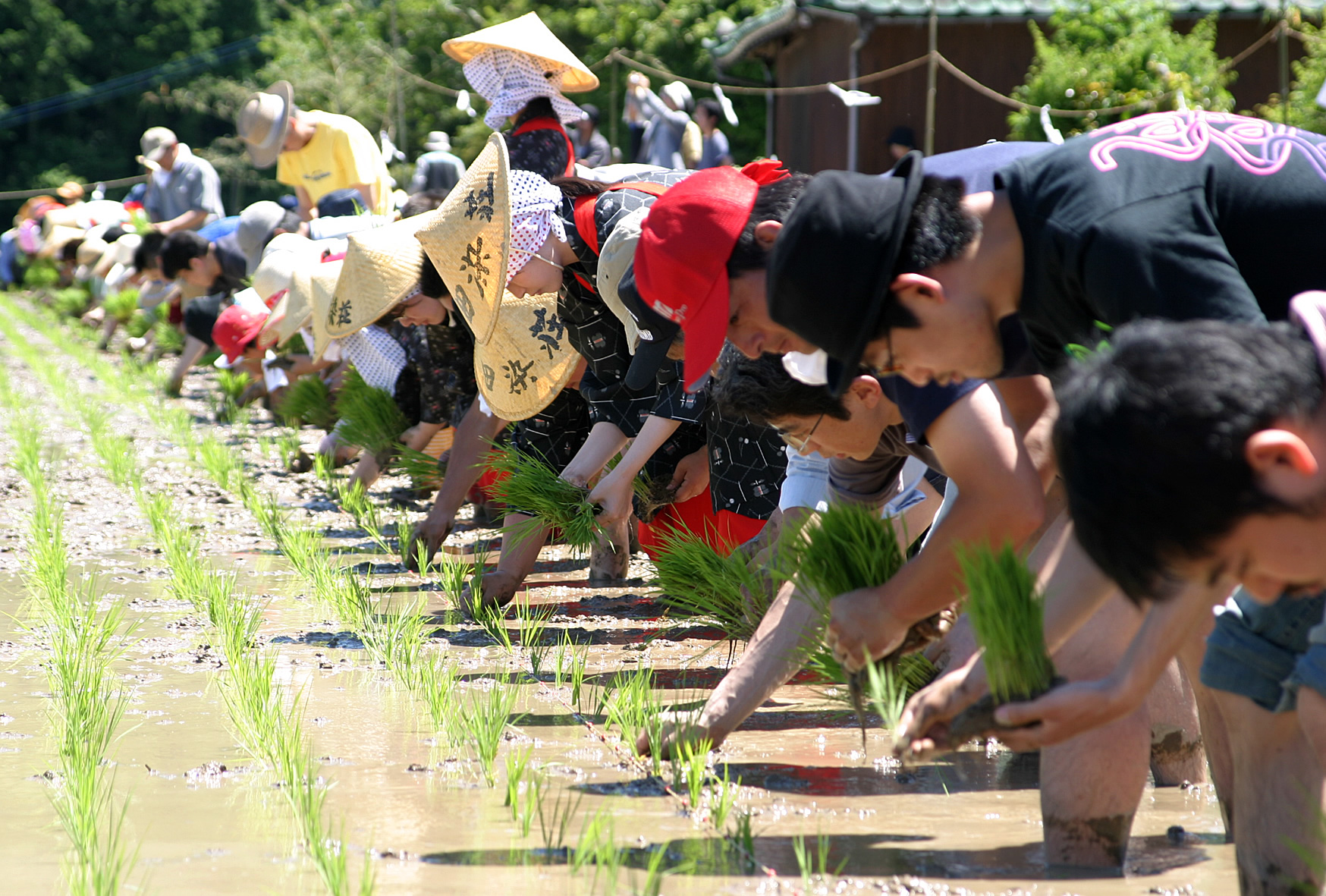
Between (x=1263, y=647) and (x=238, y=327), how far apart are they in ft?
21.9

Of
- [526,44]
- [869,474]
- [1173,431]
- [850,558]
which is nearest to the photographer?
[1173,431]

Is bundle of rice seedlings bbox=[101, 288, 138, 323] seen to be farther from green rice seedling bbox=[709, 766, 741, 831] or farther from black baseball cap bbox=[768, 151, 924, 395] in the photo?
black baseball cap bbox=[768, 151, 924, 395]

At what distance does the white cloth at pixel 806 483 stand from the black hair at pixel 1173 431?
4.75 feet

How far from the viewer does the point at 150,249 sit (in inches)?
421

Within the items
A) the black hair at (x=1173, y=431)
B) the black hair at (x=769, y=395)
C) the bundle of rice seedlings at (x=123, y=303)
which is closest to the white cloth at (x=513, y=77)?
the black hair at (x=769, y=395)

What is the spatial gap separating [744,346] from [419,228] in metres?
1.72

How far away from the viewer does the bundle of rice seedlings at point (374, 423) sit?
5.43 meters

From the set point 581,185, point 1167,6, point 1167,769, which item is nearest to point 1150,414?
point 1167,769

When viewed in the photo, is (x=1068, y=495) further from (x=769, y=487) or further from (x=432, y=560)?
(x=432, y=560)

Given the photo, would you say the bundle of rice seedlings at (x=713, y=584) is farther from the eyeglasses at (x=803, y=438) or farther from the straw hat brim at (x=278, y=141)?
the straw hat brim at (x=278, y=141)

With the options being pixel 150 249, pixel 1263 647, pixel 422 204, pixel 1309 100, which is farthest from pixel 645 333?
pixel 150 249

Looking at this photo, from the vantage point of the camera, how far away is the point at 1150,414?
4.34ft

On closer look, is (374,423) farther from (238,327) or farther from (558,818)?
(558,818)

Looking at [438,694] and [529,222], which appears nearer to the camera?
[438,694]
